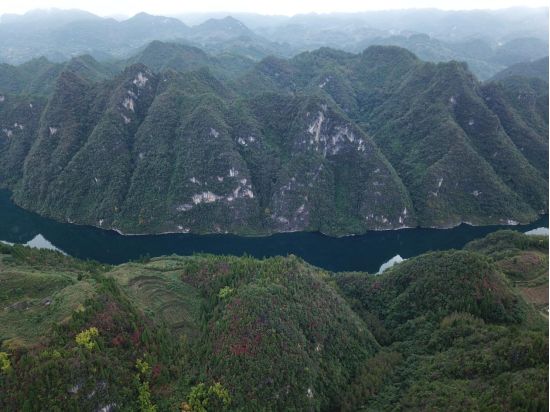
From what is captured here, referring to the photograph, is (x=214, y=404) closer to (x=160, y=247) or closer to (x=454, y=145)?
(x=160, y=247)

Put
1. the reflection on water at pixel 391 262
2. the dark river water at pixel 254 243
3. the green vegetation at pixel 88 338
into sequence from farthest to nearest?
the dark river water at pixel 254 243, the reflection on water at pixel 391 262, the green vegetation at pixel 88 338

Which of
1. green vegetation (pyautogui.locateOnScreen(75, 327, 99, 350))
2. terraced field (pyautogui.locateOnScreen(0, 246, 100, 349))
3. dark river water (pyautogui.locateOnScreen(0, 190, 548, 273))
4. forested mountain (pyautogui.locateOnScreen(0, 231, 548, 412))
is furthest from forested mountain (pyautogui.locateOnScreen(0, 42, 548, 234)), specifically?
green vegetation (pyautogui.locateOnScreen(75, 327, 99, 350))

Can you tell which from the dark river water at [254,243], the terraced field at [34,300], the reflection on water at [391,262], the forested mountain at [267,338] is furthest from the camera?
the dark river water at [254,243]

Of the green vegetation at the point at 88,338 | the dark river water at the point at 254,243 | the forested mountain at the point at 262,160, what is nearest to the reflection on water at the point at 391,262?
the dark river water at the point at 254,243

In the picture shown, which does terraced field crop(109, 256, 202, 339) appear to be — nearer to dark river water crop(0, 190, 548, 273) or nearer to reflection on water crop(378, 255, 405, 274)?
dark river water crop(0, 190, 548, 273)

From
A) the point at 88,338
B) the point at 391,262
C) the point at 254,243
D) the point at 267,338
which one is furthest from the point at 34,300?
the point at 391,262

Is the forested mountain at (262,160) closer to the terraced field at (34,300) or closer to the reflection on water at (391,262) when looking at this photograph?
the reflection on water at (391,262)
